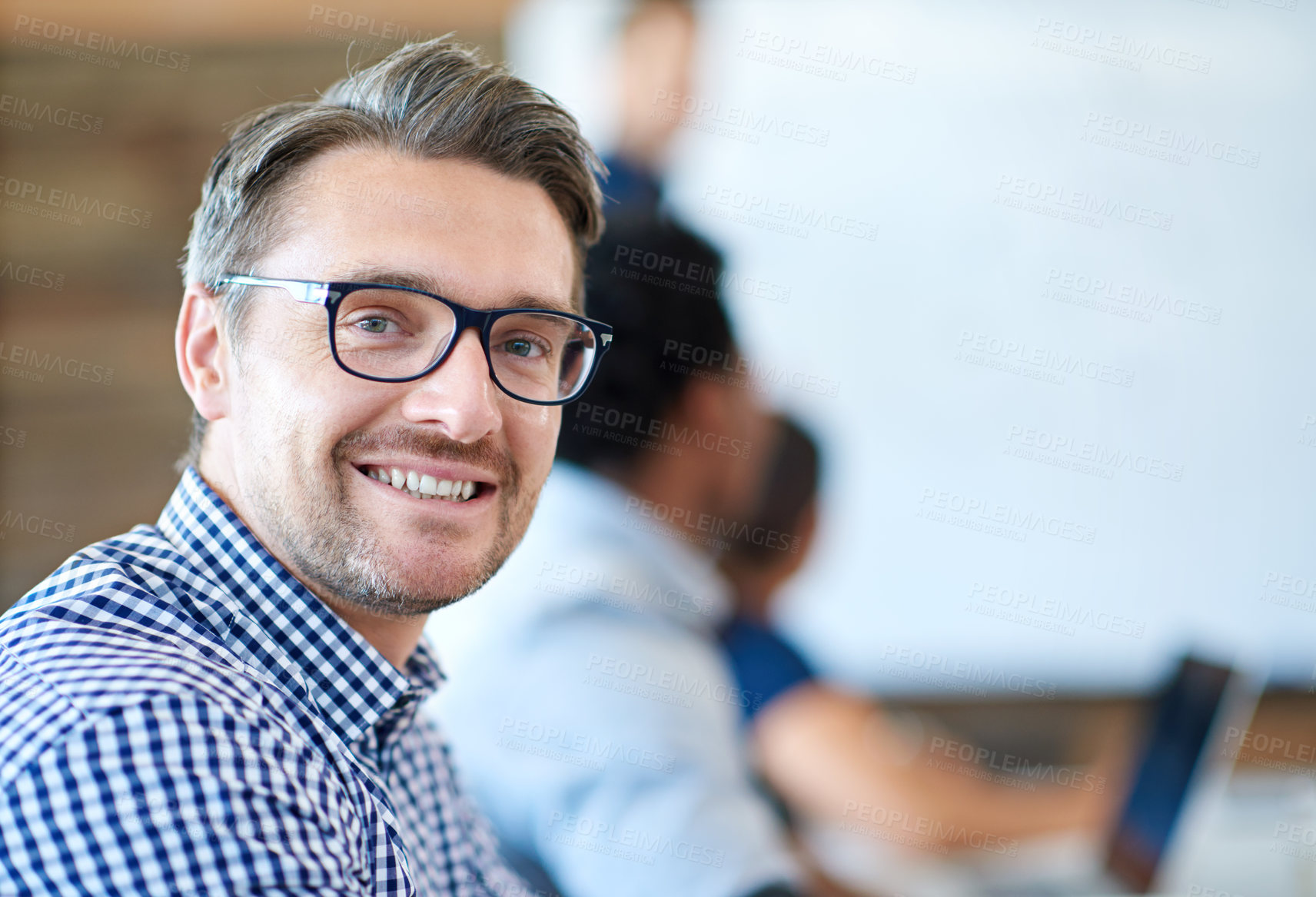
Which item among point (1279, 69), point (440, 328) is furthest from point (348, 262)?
point (1279, 69)

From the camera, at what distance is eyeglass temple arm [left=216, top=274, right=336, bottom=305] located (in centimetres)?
86

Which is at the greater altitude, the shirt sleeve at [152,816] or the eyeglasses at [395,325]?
the eyeglasses at [395,325]

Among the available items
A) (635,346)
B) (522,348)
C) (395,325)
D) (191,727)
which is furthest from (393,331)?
(635,346)

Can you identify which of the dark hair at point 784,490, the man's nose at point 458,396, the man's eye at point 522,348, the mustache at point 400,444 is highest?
the man's eye at point 522,348

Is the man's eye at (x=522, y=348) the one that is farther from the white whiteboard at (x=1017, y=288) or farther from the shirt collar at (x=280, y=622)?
the white whiteboard at (x=1017, y=288)

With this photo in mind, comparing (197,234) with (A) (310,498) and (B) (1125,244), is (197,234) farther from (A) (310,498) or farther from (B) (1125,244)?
(B) (1125,244)

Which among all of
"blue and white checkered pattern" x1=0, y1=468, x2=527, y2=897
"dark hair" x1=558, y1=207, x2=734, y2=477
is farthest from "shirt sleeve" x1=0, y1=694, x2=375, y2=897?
"dark hair" x1=558, y1=207, x2=734, y2=477

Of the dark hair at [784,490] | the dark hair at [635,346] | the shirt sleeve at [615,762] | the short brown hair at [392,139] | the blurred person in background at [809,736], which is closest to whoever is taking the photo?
the short brown hair at [392,139]

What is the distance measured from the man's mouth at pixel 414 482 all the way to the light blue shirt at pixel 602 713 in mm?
493

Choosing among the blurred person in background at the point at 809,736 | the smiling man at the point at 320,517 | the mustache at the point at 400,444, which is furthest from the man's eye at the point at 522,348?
the blurred person in background at the point at 809,736

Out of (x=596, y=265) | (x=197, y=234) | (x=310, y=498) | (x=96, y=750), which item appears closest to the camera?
(x=96, y=750)

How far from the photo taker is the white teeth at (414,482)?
869 mm

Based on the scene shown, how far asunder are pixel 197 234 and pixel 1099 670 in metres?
2.94

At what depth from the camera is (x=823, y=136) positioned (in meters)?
3.10
